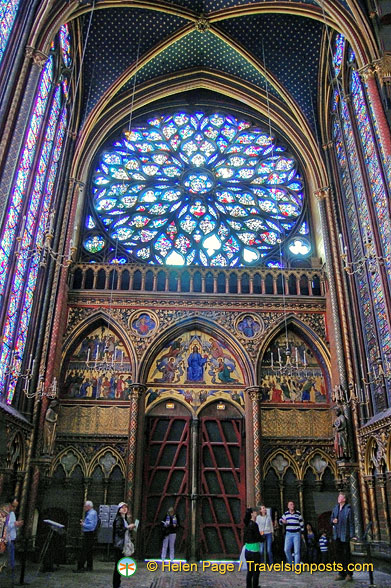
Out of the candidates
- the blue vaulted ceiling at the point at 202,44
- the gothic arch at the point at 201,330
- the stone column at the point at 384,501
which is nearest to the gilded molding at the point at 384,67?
the blue vaulted ceiling at the point at 202,44

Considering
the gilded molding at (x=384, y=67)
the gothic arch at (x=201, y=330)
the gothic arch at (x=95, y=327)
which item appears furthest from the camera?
the gothic arch at (x=95, y=327)

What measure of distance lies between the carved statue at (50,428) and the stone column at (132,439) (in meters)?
1.99

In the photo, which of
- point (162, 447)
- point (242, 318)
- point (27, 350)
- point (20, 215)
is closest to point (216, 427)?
point (162, 447)

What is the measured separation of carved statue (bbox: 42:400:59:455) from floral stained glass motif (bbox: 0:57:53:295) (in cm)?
374

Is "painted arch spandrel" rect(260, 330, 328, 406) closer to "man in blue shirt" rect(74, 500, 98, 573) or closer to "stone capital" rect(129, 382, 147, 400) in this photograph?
"stone capital" rect(129, 382, 147, 400)

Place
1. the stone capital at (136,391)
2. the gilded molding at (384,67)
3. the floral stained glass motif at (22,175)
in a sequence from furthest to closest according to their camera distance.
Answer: the stone capital at (136,391) → the floral stained glass motif at (22,175) → the gilded molding at (384,67)

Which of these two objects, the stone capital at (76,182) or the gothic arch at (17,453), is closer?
the gothic arch at (17,453)

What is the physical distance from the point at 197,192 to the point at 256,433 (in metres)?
8.40

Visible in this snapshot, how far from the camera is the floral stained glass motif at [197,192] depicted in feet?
55.3

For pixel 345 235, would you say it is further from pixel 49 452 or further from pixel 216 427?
pixel 49 452

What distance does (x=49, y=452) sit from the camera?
40.5ft

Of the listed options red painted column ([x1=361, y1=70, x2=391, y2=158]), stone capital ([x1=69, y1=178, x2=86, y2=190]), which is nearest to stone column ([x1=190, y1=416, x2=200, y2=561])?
stone capital ([x1=69, y1=178, x2=86, y2=190])

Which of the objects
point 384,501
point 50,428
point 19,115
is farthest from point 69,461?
point 19,115

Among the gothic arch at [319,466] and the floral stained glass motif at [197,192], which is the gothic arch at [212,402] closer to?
the gothic arch at [319,466]
